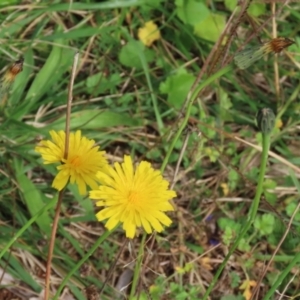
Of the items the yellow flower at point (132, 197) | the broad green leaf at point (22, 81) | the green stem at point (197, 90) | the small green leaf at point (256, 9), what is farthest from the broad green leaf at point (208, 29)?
the yellow flower at point (132, 197)

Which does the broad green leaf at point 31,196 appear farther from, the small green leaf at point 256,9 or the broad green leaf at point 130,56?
the small green leaf at point 256,9

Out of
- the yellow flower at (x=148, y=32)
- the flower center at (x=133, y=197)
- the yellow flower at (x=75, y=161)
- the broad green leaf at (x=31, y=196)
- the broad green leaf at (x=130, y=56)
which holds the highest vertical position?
the yellow flower at (x=75, y=161)

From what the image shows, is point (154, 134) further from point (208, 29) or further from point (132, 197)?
point (132, 197)

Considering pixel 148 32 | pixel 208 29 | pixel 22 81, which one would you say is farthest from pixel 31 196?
pixel 208 29

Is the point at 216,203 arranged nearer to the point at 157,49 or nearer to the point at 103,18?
the point at 157,49

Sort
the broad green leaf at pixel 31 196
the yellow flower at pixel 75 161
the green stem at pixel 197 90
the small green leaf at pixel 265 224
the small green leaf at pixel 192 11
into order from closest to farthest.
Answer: the yellow flower at pixel 75 161 < the green stem at pixel 197 90 < the broad green leaf at pixel 31 196 < the small green leaf at pixel 265 224 < the small green leaf at pixel 192 11

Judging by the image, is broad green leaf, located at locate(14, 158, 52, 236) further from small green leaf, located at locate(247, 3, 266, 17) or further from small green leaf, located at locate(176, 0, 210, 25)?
small green leaf, located at locate(247, 3, 266, 17)

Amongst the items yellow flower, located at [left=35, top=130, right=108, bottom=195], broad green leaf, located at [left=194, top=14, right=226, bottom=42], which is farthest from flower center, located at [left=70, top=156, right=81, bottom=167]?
broad green leaf, located at [left=194, top=14, right=226, bottom=42]
